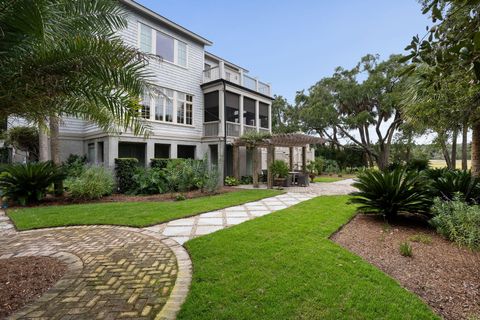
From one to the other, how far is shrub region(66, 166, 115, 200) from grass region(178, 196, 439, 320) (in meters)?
5.87

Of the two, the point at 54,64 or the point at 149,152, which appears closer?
the point at 54,64

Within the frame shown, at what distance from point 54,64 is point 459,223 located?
6.39 m

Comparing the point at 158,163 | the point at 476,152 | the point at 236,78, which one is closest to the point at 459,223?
the point at 476,152

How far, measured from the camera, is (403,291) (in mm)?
2713

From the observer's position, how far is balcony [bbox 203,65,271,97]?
1448 cm

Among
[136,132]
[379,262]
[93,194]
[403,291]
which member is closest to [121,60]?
[136,132]

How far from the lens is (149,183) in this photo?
9914 mm

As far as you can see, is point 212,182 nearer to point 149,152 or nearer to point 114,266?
point 149,152

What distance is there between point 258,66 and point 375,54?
9.76 metres

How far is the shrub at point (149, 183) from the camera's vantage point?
986 centimetres

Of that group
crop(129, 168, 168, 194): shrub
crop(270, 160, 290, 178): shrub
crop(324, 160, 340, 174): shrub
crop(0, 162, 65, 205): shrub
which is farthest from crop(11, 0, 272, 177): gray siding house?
crop(324, 160, 340, 174): shrub

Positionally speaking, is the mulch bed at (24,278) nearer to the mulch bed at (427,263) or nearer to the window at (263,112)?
the mulch bed at (427,263)

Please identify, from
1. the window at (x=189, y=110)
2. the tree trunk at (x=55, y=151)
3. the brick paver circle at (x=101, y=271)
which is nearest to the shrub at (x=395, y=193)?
the brick paver circle at (x=101, y=271)

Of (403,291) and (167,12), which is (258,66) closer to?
(167,12)
